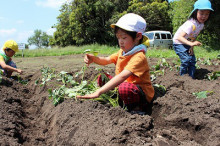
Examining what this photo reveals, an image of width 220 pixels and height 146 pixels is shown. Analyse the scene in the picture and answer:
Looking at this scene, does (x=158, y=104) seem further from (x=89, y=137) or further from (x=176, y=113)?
(x=89, y=137)

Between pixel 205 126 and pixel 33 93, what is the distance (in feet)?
10.9

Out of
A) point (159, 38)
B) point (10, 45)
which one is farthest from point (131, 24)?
point (159, 38)

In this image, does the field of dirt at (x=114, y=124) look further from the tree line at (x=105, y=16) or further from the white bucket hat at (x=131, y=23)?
the tree line at (x=105, y=16)

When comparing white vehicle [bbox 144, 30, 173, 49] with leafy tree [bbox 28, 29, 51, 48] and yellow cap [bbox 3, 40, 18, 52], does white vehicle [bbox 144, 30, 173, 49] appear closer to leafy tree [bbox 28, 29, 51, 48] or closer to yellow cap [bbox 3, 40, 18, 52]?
yellow cap [bbox 3, 40, 18, 52]

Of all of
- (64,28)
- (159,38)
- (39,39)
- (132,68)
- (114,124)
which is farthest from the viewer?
(39,39)

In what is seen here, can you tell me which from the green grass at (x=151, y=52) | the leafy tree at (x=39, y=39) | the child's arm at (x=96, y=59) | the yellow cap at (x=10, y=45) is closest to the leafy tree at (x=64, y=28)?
the green grass at (x=151, y=52)

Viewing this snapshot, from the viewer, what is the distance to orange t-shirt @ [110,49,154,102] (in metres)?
2.34

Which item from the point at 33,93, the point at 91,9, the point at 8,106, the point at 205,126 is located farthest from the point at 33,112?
the point at 91,9

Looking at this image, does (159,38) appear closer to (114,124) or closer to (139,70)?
(139,70)

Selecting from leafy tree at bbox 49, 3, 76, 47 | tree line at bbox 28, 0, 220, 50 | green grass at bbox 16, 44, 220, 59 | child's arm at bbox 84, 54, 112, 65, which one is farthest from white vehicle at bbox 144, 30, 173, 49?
child's arm at bbox 84, 54, 112, 65

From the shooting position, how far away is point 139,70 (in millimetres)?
2359

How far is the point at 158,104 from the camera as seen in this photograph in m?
2.63

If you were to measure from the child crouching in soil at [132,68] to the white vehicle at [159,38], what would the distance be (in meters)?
13.9

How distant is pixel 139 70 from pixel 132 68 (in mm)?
91
